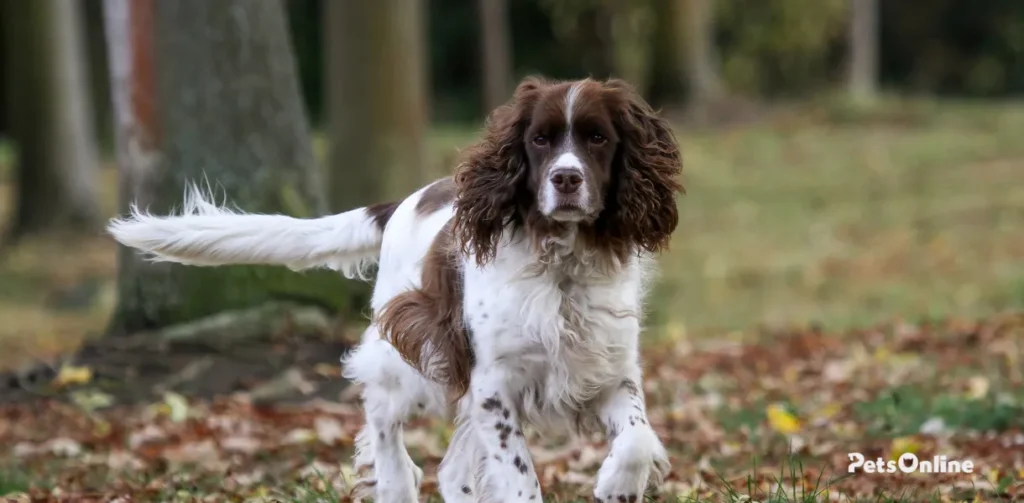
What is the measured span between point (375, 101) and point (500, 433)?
902cm

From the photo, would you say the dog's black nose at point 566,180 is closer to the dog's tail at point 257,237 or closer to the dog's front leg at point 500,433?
the dog's front leg at point 500,433

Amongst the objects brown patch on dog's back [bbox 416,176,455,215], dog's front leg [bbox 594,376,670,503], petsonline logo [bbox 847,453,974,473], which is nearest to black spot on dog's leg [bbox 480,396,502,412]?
dog's front leg [bbox 594,376,670,503]

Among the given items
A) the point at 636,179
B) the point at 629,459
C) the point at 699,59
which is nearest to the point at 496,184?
the point at 636,179

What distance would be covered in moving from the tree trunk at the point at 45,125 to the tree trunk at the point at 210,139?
885 centimetres

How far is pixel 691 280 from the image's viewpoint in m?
14.9

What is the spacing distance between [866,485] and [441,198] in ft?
6.85

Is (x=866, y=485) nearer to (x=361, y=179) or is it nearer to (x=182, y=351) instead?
(x=182, y=351)

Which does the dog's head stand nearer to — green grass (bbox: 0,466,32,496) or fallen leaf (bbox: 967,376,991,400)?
green grass (bbox: 0,466,32,496)

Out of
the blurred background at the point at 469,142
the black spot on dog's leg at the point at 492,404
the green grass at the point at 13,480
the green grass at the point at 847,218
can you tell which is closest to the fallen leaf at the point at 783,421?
the blurred background at the point at 469,142

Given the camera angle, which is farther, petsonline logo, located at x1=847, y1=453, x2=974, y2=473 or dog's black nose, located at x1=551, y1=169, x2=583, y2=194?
petsonline logo, located at x1=847, y1=453, x2=974, y2=473

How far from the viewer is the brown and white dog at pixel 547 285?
464 centimetres

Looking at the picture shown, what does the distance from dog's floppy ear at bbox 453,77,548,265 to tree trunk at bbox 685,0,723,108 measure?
20.8 metres

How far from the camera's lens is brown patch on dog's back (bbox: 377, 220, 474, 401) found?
4875mm

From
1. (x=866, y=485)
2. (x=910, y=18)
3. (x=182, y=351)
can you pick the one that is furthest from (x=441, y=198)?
(x=910, y=18)
